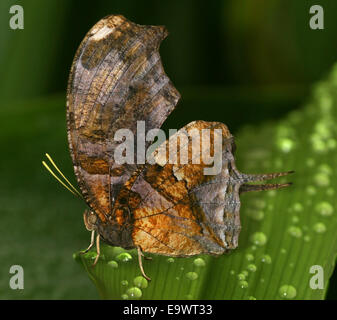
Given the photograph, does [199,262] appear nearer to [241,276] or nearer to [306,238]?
[241,276]

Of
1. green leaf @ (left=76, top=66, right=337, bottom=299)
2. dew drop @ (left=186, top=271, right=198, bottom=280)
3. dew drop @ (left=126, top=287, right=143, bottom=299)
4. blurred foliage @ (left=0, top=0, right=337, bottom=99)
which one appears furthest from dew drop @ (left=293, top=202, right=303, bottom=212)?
blurred foliage @ (left=0, top=0, right=337, bottom=99)

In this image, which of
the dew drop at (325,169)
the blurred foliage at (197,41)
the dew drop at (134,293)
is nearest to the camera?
the dew drop at (134,293)

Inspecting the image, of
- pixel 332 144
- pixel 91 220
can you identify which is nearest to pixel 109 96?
pixel 91 220

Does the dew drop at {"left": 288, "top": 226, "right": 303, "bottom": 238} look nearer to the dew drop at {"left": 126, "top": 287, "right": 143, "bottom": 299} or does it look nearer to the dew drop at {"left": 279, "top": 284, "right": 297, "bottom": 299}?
the dew drop at {"left": 279, "top": 284, "right": 297, "bottom": 299}

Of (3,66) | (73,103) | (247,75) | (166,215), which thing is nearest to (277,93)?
(247,75)

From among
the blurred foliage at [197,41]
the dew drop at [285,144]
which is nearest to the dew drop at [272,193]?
the dew drop at [285,144]

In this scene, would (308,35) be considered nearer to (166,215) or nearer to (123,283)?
(166,215)

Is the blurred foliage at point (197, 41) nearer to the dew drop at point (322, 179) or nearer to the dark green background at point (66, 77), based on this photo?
the dark green background at point (66, 77)

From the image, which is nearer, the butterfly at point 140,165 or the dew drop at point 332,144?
the butterfly at point 140,165
